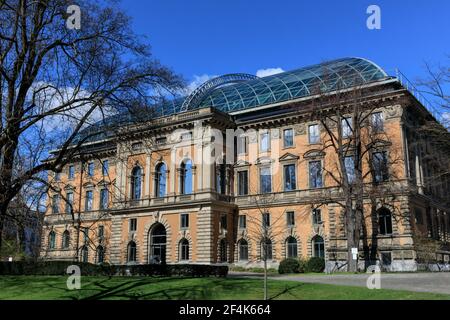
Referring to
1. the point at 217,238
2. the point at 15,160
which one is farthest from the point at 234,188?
the point at 15,160

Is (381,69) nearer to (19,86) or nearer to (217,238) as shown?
(217,238)

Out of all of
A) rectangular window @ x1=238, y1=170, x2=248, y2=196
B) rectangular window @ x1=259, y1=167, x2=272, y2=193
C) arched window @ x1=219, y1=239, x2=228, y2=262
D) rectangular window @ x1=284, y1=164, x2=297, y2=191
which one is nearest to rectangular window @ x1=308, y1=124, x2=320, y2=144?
rectangular window @ x1=284, y1=164, x2=297, y2=191

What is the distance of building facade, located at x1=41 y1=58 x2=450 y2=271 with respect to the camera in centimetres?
4303

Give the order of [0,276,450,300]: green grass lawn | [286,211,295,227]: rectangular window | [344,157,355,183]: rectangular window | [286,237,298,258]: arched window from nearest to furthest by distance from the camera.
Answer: [0,276,450,300]: green grass lawn
[344,157,355,183]: rectangular window
[286,237,298,258]: arched window
[286,211,295,227]: rectangular window

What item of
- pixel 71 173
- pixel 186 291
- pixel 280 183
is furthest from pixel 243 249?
pixel 186 291

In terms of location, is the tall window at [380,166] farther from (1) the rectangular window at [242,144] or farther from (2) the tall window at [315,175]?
(1) the rectangular window at [242,144]

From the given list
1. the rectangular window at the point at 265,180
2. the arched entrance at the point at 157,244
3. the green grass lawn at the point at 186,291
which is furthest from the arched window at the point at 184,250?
the green grass lawn at the point at 186,291

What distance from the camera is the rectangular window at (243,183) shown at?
5247 centimetres

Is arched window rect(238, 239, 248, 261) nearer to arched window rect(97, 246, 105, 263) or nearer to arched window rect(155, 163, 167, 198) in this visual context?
arched window rect(155, 163, 167, 198)

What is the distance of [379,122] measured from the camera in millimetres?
44844

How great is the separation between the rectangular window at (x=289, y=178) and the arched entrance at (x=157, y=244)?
45.8ft

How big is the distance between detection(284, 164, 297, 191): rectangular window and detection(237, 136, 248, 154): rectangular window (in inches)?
210

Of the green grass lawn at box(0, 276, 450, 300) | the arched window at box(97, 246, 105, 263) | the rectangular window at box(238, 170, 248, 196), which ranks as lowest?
the green grass lawn at box(0, 276, 450, 300)
